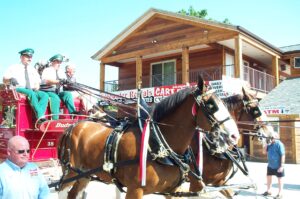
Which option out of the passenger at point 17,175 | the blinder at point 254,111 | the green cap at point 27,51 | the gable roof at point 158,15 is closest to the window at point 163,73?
the gable roof at point 158,15

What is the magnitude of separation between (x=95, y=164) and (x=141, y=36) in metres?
19.3

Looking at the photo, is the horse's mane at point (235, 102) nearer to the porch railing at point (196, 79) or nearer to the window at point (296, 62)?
the porch railing at point (196, 79)

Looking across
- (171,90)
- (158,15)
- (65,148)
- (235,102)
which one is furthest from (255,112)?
(158,15)

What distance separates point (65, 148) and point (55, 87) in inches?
71.7

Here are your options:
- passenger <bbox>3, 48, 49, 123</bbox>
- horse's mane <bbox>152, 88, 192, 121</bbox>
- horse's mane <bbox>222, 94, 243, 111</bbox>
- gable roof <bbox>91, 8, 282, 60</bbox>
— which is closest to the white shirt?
passenger <bbox>3, 48, 49, 123</bbox>

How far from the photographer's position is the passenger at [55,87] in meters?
6.68

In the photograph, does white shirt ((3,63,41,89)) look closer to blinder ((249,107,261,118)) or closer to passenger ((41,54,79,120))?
passenger ((41,54,79,120))

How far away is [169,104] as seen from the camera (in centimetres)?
452

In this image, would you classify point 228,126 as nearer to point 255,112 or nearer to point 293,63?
point 255,112

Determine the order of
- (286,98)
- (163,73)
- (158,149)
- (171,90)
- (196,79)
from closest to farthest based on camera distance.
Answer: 1. (158,149)
2. (286,98)
3. (171,90)
4. (196,79)
5. (163,73)

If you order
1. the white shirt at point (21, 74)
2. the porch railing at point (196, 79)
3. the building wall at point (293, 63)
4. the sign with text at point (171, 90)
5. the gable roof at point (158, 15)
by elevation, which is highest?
the gable roof at point (158, 15)

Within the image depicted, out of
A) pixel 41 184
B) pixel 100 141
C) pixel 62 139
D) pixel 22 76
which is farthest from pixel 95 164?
pixel 22 76

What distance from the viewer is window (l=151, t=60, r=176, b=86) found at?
23.5 meters

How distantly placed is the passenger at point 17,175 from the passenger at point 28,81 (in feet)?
11.3
